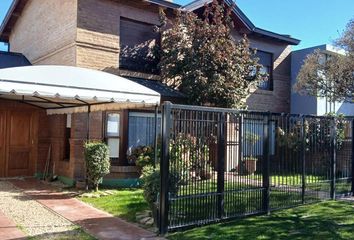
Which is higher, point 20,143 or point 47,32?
point 47,32

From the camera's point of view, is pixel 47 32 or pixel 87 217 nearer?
pixel 87 217

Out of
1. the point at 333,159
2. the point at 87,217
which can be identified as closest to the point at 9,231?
the point at 87,217

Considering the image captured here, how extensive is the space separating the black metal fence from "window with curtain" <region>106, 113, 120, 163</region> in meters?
6.00

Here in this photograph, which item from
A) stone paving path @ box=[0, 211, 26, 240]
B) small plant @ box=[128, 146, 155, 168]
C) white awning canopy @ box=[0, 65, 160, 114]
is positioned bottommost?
stone paving path @ box=[0, 211, 26, 240]

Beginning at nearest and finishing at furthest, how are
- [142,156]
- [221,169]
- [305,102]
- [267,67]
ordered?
[221,169], [142,156], [267,67], [305,102]

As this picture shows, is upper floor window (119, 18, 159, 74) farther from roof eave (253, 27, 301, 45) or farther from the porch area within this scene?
roof eave (253, 27, 301, 45)

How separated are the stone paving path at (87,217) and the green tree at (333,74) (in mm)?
8607

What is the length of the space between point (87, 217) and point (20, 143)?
24.2ft

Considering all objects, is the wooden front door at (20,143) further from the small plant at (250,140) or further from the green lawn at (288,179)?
the green lawn at (288,179)

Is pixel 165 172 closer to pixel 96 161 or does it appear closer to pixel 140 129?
pixel 96 161

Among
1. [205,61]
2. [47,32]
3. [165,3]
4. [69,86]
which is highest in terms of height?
[165,3]

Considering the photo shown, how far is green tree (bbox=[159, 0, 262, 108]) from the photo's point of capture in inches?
554

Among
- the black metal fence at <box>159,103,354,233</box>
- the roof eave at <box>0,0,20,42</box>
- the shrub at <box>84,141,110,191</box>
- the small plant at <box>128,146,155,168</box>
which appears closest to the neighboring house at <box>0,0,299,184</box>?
the small plant at <box>128,146,155,168</box>

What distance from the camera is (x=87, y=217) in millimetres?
8664
